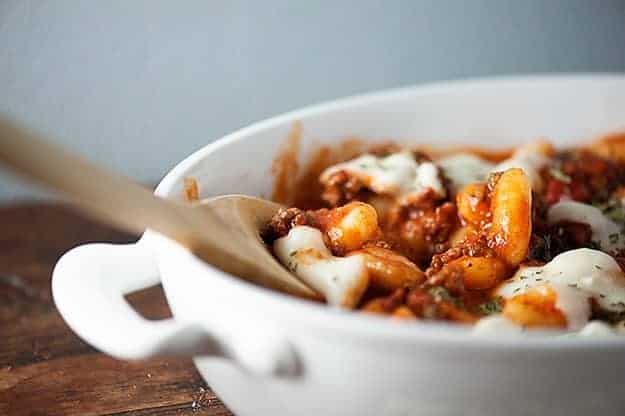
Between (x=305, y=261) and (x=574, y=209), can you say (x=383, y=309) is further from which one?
(x=574, y=209)

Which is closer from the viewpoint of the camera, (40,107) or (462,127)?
(462,127)

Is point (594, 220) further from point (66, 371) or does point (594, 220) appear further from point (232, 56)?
point (232, 56)

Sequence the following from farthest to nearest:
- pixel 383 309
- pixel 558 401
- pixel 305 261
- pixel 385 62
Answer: pixel 385 62 → pixel 305 261 → pixel 383 309 → pixel 558 401

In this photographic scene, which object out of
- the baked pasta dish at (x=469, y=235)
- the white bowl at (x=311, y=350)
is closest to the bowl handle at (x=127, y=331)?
the white bowl at (x=311, y=350)

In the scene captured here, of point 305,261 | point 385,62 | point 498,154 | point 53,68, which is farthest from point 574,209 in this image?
point 53,68

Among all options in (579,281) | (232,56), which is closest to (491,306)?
(579,281)

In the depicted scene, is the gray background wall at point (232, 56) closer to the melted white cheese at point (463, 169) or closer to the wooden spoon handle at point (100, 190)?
the melted white cheese at point (463, 169)
